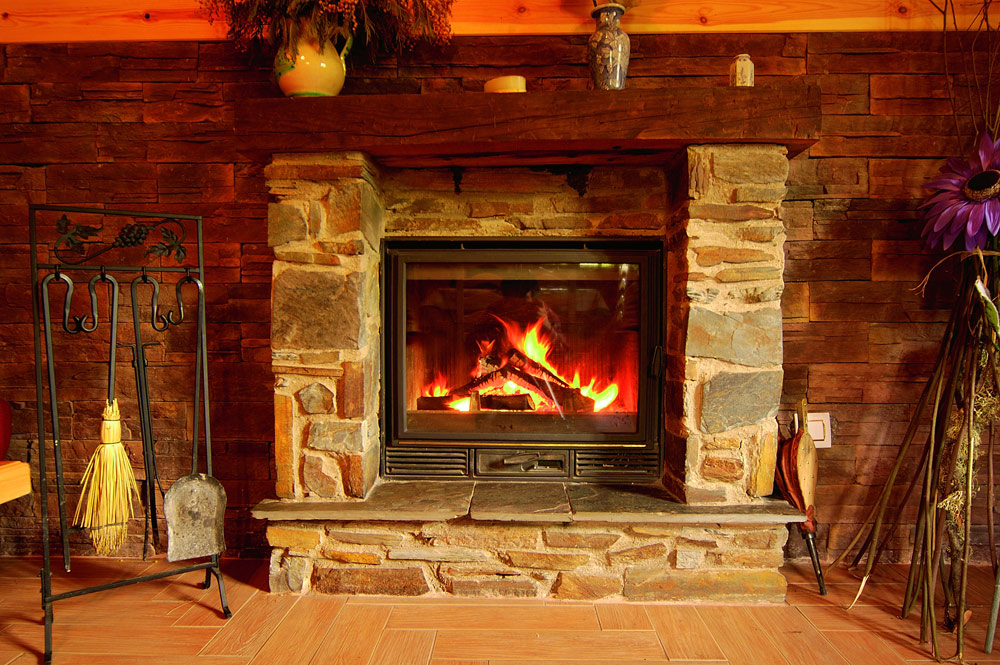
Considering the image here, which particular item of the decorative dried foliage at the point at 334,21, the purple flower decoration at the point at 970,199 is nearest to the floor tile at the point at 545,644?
the purple flower decoration at the point at 970,199

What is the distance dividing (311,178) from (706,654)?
5.79 feet

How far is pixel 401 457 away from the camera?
1.93 m

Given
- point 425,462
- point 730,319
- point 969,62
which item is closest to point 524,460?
point 425,462

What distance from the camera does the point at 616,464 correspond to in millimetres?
1902

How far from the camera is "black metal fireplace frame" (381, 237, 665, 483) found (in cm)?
189

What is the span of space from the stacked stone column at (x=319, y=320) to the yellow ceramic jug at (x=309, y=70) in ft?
0.67

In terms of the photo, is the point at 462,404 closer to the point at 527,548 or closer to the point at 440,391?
the point at 440,391

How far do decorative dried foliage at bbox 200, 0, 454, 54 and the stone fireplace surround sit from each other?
0.36 metres

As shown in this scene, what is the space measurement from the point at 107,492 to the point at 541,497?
127cm

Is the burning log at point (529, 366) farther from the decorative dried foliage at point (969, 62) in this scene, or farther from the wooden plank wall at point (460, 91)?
the decorative dried foliage at point (969, 62)

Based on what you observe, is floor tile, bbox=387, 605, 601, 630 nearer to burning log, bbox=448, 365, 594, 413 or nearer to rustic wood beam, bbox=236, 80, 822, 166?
burning log, bbox=448, 365, 594, 413

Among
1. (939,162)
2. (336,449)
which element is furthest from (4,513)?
(939,162)

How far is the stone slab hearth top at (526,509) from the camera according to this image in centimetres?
162

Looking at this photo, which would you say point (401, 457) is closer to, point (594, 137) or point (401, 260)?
point (401, 260)
